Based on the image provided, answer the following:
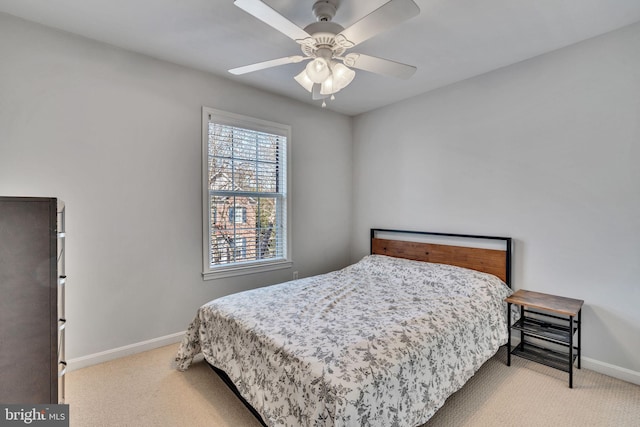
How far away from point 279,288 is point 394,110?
2581 millimetres

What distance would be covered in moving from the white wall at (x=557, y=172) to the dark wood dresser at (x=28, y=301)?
319 centimetres

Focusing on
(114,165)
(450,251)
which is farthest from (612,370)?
(114,165)

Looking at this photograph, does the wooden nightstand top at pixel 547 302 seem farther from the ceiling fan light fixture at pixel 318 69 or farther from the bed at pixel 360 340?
the ceiling fan light fixture at pixel 318 69

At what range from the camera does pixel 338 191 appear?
407 centimetres

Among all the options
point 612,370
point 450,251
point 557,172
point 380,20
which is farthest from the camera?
point 450,251

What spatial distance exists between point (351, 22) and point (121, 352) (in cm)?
318

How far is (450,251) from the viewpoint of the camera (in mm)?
3107

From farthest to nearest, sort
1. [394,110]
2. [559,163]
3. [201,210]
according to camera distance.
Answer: [394,110] < [201,210] < [559,163]

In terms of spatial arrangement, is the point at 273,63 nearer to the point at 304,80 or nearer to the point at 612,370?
the point at 304,80

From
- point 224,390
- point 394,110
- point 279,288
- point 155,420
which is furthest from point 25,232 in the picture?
point 394,110

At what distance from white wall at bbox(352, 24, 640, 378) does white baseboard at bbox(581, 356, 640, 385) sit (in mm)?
26

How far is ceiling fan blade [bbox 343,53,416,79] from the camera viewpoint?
1.83 meters

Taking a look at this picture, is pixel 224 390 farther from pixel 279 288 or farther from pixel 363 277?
pixel 363 277

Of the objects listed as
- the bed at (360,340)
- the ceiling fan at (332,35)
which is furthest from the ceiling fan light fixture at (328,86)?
the bed at (360,340)
